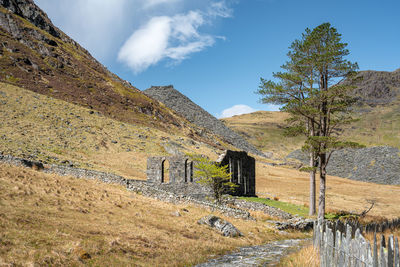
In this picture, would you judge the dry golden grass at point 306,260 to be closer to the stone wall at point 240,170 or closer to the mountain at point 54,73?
the stone wall at point 240,170

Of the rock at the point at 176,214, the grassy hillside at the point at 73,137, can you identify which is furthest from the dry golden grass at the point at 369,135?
the rock at the point at 176,214

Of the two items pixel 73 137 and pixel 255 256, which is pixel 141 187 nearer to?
pixel 255 256

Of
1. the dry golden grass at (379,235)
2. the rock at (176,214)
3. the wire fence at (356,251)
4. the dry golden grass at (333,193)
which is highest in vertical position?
the wire fence at (356,251)

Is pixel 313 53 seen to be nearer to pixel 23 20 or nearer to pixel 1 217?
pixel 1 217

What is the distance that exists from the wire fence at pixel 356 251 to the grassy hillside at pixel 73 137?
37.1 metres

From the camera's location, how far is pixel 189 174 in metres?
35.0

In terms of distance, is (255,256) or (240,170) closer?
(255,256)

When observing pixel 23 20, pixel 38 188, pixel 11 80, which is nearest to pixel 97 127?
pixel 11 80

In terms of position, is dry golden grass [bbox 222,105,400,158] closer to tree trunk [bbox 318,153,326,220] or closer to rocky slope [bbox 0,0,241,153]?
rocky slope [bbox 0,0,241,153]

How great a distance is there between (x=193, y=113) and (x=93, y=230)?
11882 cm

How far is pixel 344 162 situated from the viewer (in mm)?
103750

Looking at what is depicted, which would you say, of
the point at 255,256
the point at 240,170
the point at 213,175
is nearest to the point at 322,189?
the point at 213,175

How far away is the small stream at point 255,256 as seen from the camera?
42.6 ft

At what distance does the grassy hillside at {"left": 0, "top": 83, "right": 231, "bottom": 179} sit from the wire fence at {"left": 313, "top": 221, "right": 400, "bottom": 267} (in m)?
37.1
